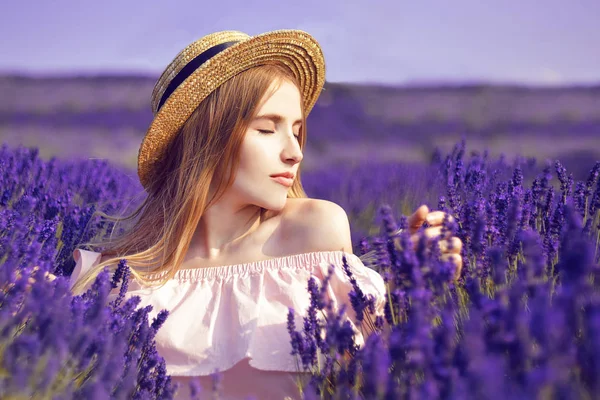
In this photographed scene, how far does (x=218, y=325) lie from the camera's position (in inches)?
75.1

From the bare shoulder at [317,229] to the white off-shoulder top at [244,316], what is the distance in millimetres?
38

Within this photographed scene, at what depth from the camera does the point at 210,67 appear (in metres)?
2.11

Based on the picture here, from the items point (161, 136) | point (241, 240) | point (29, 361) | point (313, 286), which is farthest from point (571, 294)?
point (161, 136)

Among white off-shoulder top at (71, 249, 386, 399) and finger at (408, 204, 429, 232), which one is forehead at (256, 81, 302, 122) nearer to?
white off-shoulder top at (71, 249, 386, 399)

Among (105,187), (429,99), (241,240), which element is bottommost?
(241,240)

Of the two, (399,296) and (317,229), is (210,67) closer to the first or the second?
(317,229)

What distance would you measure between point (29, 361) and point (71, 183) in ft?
7.81

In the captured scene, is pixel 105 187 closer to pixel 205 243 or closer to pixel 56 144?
pixel 205 243

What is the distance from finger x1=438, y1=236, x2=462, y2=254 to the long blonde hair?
2.57 ft

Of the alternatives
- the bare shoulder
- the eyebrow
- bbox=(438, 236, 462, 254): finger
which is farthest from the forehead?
bbox=(438, 236, 462, 254): finger

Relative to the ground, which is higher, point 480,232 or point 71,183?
point 71,183

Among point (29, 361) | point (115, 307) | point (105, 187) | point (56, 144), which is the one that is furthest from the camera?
point (56, 144)

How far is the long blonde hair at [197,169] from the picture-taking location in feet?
6.80

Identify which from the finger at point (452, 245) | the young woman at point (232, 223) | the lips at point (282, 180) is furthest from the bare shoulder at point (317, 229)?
the finger at point (452, 245)
